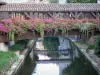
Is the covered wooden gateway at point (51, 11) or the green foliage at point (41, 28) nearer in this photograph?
the green foliage at point (41, 28)

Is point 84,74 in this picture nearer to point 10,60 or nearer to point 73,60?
point 10,60

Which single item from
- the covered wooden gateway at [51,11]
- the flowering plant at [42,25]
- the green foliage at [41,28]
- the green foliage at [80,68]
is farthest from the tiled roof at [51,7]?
the green foliage at [80,68]

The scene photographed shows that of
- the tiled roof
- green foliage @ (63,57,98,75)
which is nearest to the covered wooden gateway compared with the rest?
the tiled roof

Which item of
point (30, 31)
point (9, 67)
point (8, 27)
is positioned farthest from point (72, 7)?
point (9, 67)

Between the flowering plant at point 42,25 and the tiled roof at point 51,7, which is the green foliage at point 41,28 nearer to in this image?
the flowering plant at point 42,25

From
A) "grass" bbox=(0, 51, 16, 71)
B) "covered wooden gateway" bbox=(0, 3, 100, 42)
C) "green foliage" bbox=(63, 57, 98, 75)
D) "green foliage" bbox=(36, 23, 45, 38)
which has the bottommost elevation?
"green foliage" bbox=(63, 57, 98, 75)

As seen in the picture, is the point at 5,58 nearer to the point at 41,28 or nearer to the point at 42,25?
the point at 41,28

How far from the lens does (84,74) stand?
18.5 m

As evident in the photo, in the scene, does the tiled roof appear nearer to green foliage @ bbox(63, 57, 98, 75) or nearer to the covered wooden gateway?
the covered wooden gateway

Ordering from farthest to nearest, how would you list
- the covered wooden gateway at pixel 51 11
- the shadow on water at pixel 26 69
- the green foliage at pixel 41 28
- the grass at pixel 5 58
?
the shadow on water at pixel 26 69 → the covered wooden gateway at pixel 51 11 → the green foliage at pixel 41 28 → the grass at pixel 5 58

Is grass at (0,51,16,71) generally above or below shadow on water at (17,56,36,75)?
above

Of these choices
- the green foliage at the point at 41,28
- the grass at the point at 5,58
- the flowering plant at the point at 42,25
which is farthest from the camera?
the green foliage at the point at 41,28

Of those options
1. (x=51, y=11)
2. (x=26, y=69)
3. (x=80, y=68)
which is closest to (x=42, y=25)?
(x=51, y=11)

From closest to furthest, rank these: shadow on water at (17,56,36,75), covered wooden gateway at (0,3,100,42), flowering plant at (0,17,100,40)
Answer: flowering plant at (0,17,100,40) < covered wooden gateway at (0,3,100,42) < shadow on water at (17,56,36,75)
